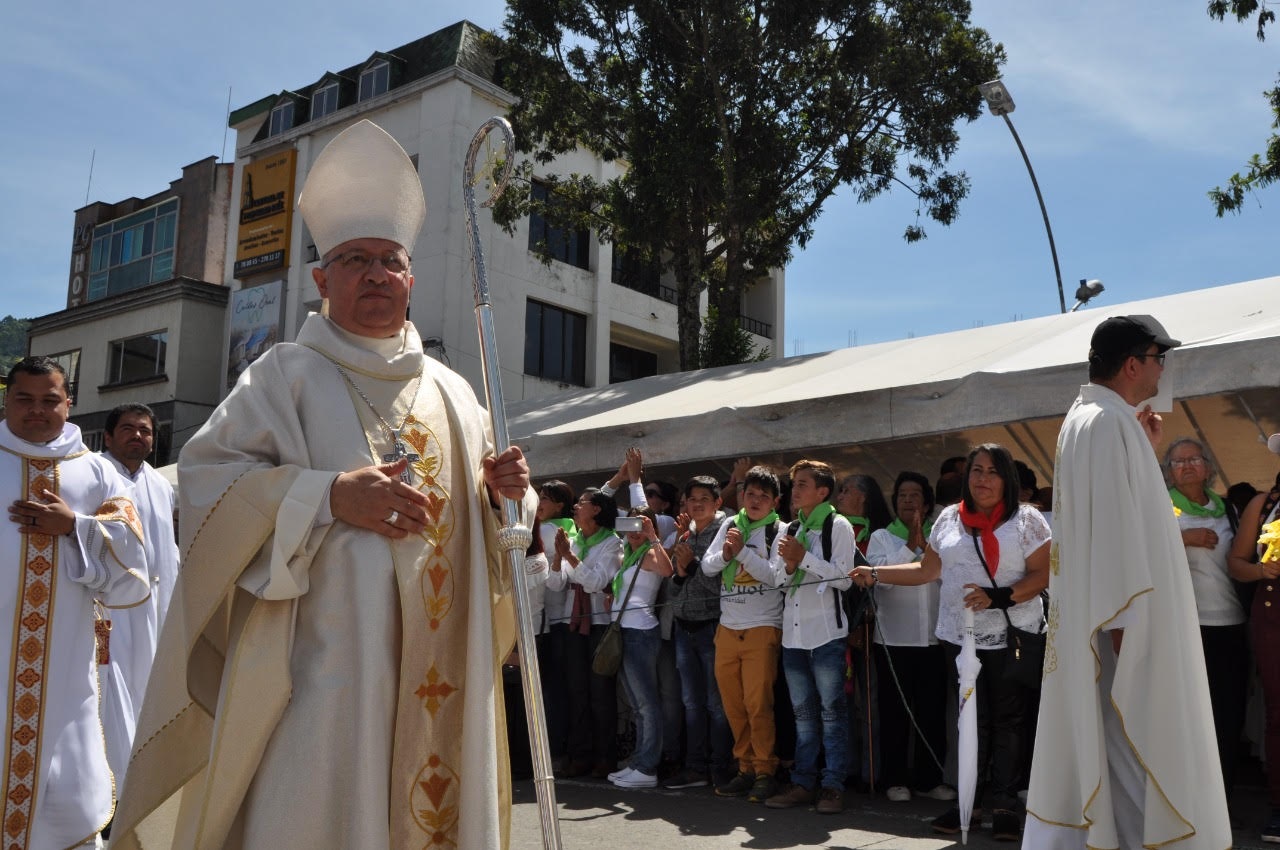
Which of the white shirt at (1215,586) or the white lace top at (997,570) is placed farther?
the white shirt at (1215,586)

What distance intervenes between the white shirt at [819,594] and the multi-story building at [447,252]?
60.0 ft

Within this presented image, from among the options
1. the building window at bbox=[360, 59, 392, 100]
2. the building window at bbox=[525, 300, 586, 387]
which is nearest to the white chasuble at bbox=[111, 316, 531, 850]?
the building window at bbox=[525, 300, 586, 387]

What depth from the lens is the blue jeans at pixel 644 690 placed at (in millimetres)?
7809

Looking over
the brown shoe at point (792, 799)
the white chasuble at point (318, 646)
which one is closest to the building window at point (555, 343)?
the brown shoe at point (792, 799)

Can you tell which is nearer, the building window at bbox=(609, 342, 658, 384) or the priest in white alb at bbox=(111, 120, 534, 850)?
the priest in white alb at bbox=(111, 120, 534, 850)

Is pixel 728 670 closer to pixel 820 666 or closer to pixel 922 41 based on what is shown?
pixel 820 666

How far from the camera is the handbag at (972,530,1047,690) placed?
5.94m

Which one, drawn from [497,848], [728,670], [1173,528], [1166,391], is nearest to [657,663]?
[728,670]

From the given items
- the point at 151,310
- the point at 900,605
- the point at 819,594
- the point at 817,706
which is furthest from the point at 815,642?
the point at 151,310

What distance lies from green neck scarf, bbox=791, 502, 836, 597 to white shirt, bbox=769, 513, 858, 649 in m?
0.02

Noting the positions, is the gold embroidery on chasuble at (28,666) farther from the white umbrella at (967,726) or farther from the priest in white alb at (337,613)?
the white umbrella at (967,726)

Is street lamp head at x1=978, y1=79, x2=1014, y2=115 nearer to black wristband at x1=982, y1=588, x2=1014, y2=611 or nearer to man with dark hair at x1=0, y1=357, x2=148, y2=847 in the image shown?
black wristband at x1=982, y1=588, x2=1014, y2=611

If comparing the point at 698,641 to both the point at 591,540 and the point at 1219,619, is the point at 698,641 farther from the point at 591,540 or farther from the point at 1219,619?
the point at 1219,619

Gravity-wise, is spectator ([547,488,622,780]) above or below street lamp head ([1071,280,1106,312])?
below
